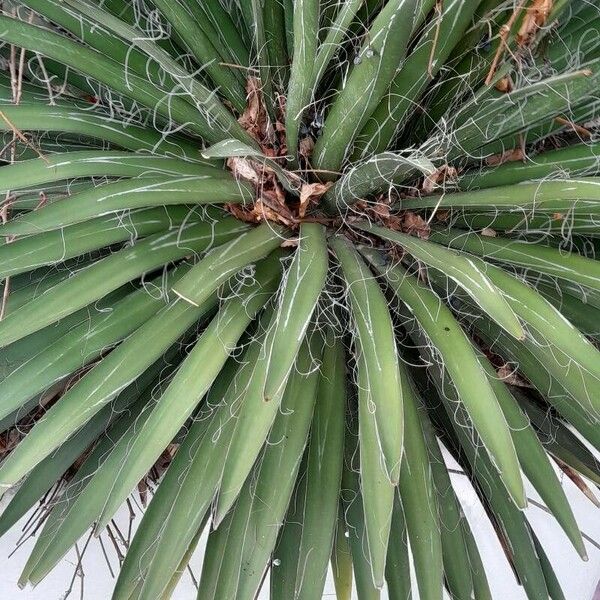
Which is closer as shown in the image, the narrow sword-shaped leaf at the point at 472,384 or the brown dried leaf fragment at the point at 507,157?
the narrow sword-shaped leaf at the point at 472,384

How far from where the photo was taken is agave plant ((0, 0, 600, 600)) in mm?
488

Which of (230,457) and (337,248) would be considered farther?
(337,248)

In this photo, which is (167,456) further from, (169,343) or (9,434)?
(169,343)

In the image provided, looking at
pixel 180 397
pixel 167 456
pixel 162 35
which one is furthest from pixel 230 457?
pixel 162 35

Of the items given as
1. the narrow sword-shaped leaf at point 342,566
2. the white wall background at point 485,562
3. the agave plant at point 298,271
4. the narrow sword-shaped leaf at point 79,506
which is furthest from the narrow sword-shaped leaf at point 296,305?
the white wall background at point 485,562

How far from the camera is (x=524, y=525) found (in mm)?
660

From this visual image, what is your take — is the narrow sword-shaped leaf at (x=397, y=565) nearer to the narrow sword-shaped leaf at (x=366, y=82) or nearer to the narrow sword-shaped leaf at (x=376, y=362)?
the narrow sword-shaped leaf at (x=376, y=362)

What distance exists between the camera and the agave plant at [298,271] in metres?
0.49

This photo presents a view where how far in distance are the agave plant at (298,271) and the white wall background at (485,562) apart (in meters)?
0.28

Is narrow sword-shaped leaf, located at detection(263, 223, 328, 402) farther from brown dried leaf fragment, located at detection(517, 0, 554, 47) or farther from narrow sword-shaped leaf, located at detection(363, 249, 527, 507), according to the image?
brown dried leaf fragment, located at detection(517, 0, 554, 47)

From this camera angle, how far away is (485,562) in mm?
987

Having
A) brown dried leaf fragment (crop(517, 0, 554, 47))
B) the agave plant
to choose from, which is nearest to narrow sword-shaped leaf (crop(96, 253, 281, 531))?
the agave plant

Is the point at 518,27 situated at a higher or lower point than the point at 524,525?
higher

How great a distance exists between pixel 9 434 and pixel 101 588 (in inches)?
12.2
